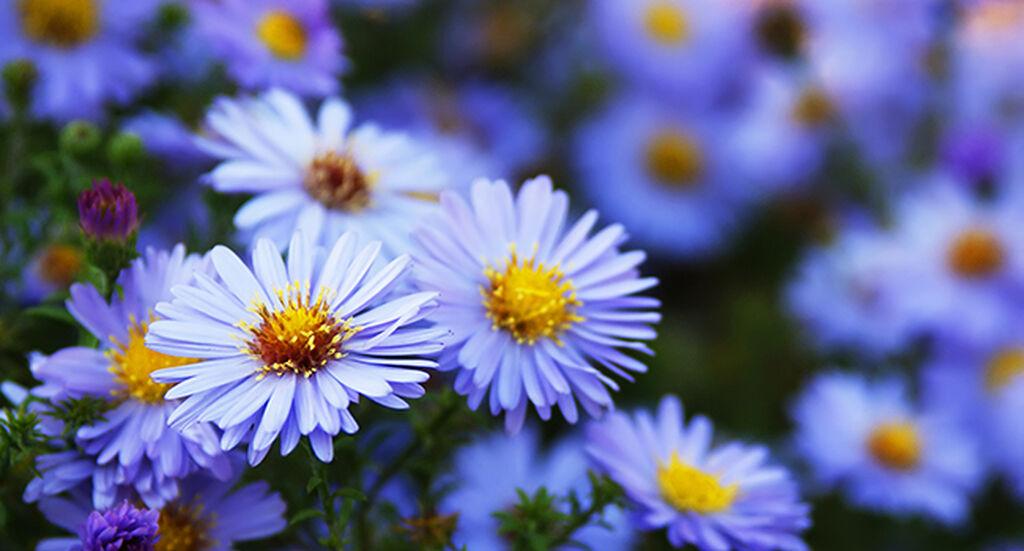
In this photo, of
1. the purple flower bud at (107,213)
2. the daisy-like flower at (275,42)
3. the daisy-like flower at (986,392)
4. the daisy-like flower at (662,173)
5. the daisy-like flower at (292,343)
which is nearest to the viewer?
the daisy-like flower at (292,343)

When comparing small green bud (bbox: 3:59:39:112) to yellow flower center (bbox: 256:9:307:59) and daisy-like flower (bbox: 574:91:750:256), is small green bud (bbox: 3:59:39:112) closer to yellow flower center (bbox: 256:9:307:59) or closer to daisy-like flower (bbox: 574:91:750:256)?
yellow flower center (bbox: 256:9:307:59)

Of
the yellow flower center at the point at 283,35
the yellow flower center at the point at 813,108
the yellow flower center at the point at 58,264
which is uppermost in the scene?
the yellow flower center at the point at 813,108

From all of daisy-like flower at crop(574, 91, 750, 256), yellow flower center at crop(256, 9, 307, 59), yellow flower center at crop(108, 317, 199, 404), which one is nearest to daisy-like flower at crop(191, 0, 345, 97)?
yellow flower center at crop(256, 9, 307, 59)

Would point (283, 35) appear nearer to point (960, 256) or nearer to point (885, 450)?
point (885, 450)

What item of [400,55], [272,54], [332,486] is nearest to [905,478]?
[332,486]

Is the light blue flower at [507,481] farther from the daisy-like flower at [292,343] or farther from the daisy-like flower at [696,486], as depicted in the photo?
the daisy-like flower at [292,343]

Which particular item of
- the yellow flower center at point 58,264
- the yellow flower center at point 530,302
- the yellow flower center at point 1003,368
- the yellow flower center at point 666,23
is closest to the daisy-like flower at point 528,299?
the yellow flower center at point 530,302
